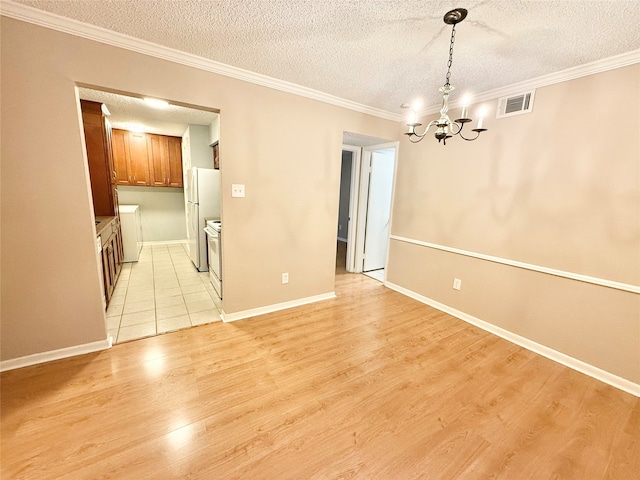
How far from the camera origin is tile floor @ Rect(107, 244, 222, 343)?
2.59 m

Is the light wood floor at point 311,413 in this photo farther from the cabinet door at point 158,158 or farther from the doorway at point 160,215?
the cabinet door at point 158,158

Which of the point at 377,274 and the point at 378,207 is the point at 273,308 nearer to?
the point at 377,274

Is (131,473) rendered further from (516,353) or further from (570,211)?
(570,211)

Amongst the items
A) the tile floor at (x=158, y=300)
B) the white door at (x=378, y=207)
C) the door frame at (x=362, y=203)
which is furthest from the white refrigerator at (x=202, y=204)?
the white door at (x=378, y=207)

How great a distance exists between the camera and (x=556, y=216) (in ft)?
7.47

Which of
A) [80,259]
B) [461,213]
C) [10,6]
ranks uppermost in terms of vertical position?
[10,6]

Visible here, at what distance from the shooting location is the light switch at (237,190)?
253 cm

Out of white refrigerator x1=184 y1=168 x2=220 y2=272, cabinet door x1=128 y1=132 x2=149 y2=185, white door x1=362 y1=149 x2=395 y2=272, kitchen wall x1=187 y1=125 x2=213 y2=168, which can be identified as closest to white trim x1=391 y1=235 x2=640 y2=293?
white door x1=362 y1=149 x2=395 y2=272

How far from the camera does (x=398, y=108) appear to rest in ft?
10.7

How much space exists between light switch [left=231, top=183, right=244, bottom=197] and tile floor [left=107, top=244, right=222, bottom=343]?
4.45 ft

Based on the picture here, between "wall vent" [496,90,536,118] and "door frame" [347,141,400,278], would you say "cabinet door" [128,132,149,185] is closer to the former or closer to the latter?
"door frame" [347,141,400,278]

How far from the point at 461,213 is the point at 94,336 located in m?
3.79

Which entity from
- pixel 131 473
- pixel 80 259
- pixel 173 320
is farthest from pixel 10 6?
pixel 131 473

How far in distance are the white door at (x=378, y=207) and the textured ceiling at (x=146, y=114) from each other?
2.54 metres
